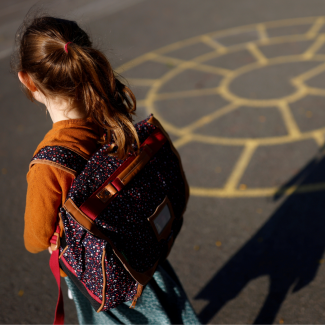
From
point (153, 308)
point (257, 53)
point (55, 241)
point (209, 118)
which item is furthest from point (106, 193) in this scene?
point (257, 53)

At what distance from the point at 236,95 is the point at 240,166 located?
1.63 m

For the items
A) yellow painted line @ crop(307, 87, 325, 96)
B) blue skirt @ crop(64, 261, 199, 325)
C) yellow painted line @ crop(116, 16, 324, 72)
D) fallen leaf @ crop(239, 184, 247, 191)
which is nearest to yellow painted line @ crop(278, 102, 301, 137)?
→ yellow painted line @ crop(307, 87, 325, 96)

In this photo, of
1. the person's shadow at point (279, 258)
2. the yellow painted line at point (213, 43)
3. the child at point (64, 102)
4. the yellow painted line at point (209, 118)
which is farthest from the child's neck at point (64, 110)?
the yellow painted line at point (213, 43)

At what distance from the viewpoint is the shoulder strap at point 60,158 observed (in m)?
1.38

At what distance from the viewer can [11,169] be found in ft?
15.0

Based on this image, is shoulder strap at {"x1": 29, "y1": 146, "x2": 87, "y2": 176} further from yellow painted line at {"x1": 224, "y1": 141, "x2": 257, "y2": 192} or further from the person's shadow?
yellow painted line at {"x1": 224, "y1": 141, "x2": 257, "y2": 192}

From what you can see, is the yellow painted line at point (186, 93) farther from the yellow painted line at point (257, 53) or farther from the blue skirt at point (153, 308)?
the blue skirt at point (153, 308)

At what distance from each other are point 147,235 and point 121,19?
8.08 metres

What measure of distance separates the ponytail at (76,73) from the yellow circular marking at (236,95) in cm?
230

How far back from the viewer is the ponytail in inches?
55.1

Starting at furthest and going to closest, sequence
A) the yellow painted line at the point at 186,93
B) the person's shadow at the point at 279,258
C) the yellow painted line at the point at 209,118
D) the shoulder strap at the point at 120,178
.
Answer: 1. the yellow painted line at the point at 186,93
2. the yellow painted line at the point at 209,118
3. the person's shadow at the point at 279,258
4. the shoulder strap at the point at 120,178

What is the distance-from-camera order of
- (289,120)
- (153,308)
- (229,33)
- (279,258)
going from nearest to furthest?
(153,308), (279,258), (289,120), (229,33)

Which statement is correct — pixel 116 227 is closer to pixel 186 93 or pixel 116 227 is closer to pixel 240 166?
pixel 240 166

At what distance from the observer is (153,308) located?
73.2 inches
